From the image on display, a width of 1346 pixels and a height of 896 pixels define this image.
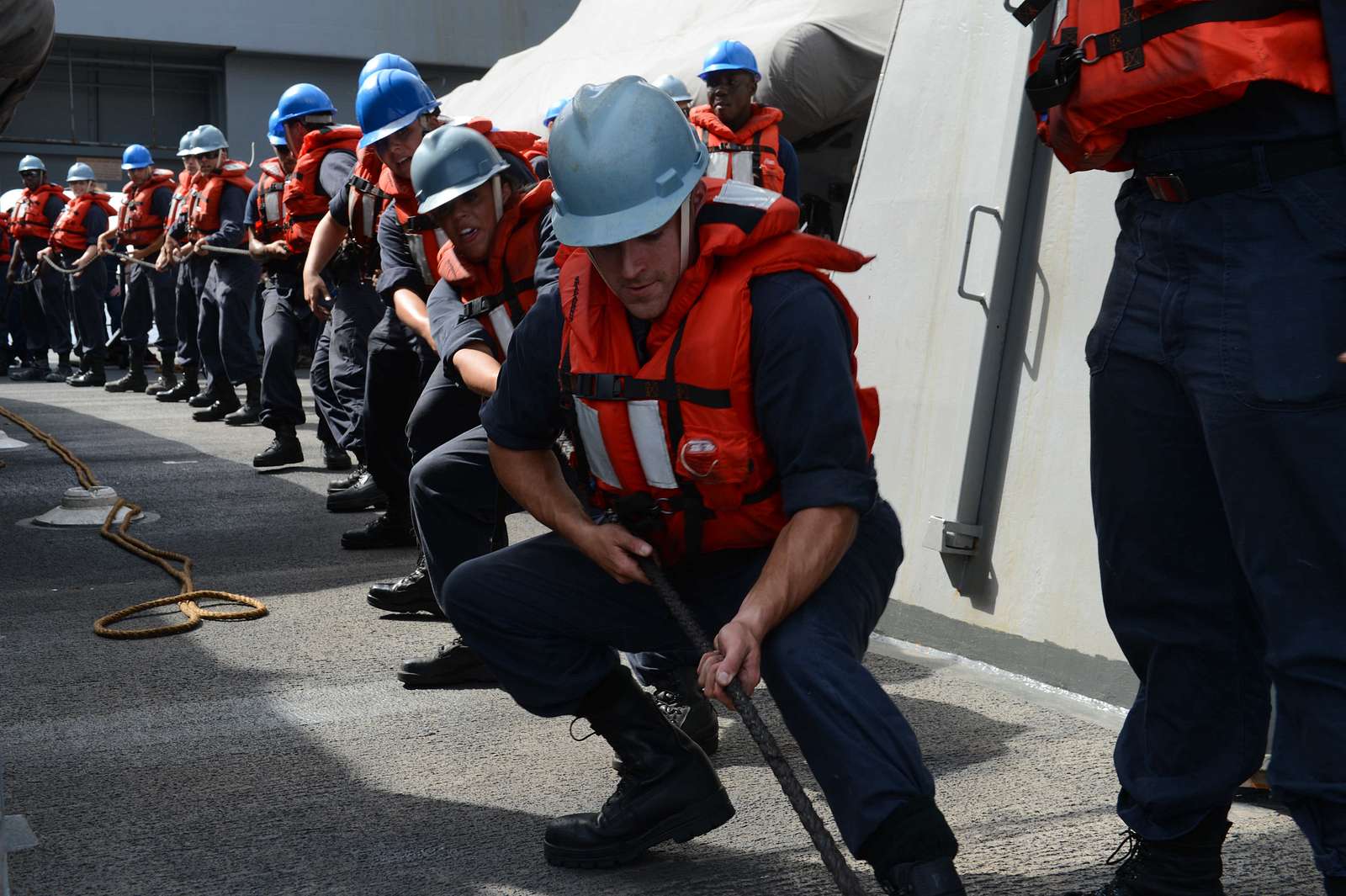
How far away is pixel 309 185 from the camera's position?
8250 millimetres

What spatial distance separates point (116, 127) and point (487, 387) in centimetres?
2433

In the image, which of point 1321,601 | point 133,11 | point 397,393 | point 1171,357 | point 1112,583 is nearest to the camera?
point 1321,601

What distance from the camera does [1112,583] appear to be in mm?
2500

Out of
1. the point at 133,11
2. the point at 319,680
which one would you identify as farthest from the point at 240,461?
the point at 133,11

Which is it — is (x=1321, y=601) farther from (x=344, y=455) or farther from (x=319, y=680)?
(x=344, y=455)

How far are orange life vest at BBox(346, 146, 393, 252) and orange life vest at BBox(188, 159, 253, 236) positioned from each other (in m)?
5.06

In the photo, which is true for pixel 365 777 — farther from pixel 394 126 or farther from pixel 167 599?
pixel 394 126

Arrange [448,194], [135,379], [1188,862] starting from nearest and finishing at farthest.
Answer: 1. [1188,862]
2. [448,194]
3. [135,379]

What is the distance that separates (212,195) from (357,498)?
4940mm

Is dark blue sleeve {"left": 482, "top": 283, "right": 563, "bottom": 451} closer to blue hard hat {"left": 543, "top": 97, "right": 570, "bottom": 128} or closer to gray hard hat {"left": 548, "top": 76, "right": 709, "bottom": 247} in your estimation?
gray hard hat {"left": 548, "top": 76, "right": 709, "bottom": 247}

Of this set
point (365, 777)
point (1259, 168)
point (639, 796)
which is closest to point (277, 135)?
point (365, 777)

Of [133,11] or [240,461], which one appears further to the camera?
[133,11]

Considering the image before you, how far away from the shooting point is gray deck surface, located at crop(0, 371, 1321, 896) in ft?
9.41

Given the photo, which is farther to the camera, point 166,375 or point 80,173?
point 80,173
